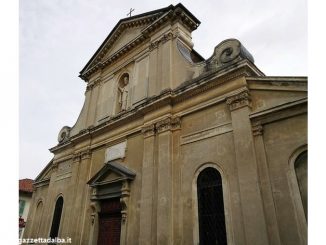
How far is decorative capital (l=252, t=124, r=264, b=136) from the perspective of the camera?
6891 mm

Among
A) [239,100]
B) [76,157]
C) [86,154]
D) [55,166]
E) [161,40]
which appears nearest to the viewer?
[239,100]

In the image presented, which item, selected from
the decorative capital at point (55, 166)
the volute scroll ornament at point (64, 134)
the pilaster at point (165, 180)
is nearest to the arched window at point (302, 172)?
the pilaster at point (165, 180)

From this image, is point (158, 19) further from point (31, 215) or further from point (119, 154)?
point (31, 215)

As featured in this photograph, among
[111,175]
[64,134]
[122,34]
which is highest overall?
[122,34]

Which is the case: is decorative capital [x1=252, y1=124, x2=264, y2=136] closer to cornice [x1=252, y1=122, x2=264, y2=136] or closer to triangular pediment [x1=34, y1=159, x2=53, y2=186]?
cornice [x1=252, y1=122, x2=264, y2=136]

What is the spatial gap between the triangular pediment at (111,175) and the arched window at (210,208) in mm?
3036

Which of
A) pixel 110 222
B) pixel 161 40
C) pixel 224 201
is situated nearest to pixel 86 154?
pixel 110 222

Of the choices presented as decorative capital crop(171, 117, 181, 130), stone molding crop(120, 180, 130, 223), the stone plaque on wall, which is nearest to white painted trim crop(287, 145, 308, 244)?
decorative capital crop(171, 117, 181, 130)

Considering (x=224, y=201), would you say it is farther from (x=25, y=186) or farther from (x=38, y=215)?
(x=25, y=186)

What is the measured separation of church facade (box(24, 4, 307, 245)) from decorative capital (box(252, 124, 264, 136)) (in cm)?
3

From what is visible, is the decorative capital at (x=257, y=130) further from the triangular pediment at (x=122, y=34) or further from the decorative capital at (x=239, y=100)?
the triangular pediment at (x=122, y=34)

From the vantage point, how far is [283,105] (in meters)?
6.54

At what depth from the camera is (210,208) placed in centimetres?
726

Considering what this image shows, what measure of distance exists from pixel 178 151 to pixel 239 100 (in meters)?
2.63
